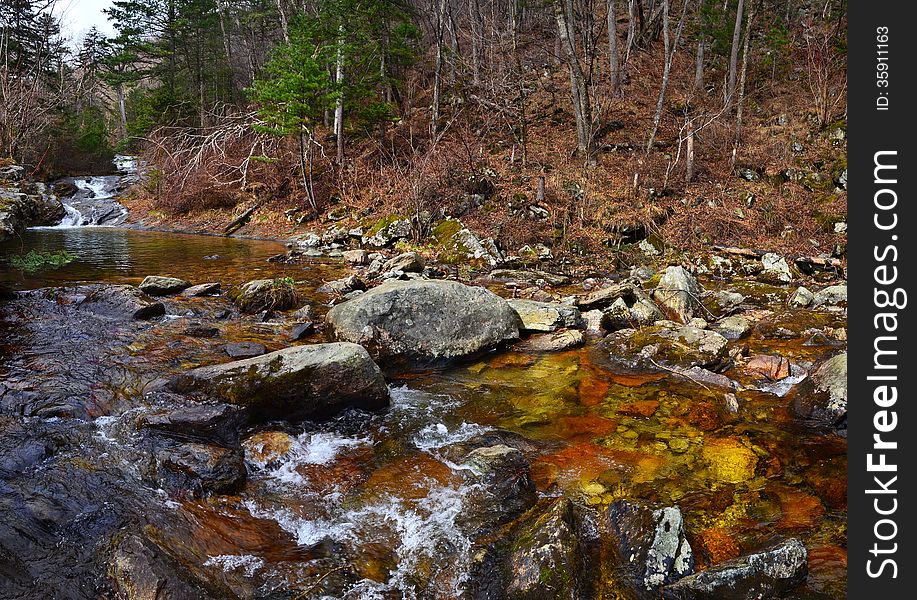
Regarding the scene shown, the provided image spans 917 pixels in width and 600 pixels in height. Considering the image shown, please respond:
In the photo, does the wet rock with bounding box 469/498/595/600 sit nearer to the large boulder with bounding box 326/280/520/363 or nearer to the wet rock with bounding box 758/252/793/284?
the large boulder with bounding box 326/280/520/363

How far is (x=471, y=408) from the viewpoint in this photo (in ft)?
18.0

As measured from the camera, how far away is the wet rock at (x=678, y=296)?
8297 mm

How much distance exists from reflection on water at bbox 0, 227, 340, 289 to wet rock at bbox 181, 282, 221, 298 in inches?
41.5

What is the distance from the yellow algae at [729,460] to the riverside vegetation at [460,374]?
0.03 m

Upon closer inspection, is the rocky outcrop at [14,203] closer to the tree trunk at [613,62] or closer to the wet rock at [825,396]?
the wet rock at [825,396]

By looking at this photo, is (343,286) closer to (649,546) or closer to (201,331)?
(201,331)

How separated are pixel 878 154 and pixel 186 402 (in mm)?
5622

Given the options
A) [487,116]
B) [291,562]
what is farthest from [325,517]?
[487,116]

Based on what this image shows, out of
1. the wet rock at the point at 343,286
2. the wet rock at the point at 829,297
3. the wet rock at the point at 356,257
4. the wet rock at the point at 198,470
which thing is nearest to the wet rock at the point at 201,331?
the wet rock at the point at 343,286

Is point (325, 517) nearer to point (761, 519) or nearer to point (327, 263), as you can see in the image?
point (761, 519)

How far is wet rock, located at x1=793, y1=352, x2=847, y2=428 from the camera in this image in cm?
495

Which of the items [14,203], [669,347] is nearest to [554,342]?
[669,347]

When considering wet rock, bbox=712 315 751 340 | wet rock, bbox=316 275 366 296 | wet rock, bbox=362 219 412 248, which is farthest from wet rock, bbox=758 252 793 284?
wet rock, bbox=362 219 412 248

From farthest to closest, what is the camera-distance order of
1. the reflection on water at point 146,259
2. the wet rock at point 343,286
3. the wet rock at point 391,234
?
the wet rock at point 391,234
the reflection on water at point 146,259
the wet rock at point 343,286
